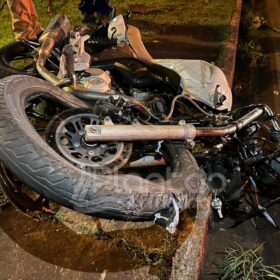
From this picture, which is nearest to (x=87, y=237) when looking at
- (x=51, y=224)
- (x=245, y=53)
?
(x=51, y=224)

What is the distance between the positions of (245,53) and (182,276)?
191 inches

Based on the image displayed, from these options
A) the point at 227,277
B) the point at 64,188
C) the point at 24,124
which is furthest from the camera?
the point at 227,277

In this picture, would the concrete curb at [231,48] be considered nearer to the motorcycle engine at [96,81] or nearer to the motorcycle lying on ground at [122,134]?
the motorcycle lying on ground at [122,134]

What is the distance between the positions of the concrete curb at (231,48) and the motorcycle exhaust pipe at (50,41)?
91.4 inches

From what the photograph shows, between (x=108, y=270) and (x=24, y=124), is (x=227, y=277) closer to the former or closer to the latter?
(x=108, y=270)

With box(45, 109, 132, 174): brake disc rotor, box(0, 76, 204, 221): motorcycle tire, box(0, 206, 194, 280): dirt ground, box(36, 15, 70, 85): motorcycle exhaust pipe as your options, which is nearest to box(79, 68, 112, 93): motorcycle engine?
box(36, 15, 70, 85): motorcycle exhaust pipe

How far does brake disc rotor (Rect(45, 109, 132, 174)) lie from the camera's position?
2.19 meters

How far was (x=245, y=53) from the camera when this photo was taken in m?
6.55

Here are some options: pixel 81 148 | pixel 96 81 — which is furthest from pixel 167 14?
pixel 81 148

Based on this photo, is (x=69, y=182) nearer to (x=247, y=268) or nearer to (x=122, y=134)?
(x=122, y=134)

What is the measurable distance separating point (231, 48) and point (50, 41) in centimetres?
343

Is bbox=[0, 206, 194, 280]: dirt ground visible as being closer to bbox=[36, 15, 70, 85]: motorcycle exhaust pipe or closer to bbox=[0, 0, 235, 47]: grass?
bbox=[36, 15, 70, 85]: motorcycle exhaust pipe

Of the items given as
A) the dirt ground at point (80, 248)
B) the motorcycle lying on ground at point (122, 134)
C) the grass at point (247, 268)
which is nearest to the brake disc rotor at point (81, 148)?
the motorcycle lying on ground at point (122, 134)

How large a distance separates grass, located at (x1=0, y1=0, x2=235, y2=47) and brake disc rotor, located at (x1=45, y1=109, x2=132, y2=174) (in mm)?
4446
